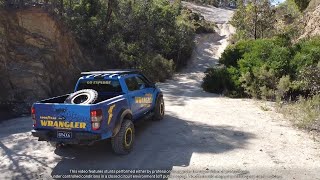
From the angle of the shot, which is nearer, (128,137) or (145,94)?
(128,137)

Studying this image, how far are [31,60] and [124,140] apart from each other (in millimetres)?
8717

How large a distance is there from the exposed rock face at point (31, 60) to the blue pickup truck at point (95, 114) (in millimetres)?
5505

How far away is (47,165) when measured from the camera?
679 centimetres

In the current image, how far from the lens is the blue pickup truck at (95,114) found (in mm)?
6309

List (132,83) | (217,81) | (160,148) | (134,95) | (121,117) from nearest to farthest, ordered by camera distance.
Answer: (121,117) < (160,148) < (134,95) < (132,83) < (217,81)

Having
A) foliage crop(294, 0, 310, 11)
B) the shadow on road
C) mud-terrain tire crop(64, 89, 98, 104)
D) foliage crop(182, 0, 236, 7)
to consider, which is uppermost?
foliage crop(182, 0, 236, 7)

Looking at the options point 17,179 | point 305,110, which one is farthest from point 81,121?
point 305,110

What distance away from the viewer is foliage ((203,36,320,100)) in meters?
13.4

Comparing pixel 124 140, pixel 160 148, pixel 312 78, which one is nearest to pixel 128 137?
pixel 124 140

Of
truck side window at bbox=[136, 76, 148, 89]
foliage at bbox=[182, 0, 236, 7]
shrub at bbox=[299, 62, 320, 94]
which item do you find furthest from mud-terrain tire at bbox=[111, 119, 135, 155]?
foliage at bbox=[182, 0, 236, 7]

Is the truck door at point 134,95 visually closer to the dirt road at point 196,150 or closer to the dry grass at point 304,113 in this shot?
the dirt road at point 196,150

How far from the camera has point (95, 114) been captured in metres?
6.22

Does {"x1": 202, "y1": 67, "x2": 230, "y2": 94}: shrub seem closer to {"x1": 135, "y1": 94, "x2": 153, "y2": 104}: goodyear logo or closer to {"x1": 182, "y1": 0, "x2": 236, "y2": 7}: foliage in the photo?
{"x1": 135, "y1": 94, "x2": 153, "y2": 104}: goodyear logo

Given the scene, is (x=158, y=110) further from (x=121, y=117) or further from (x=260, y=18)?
(x=260, y=18)
